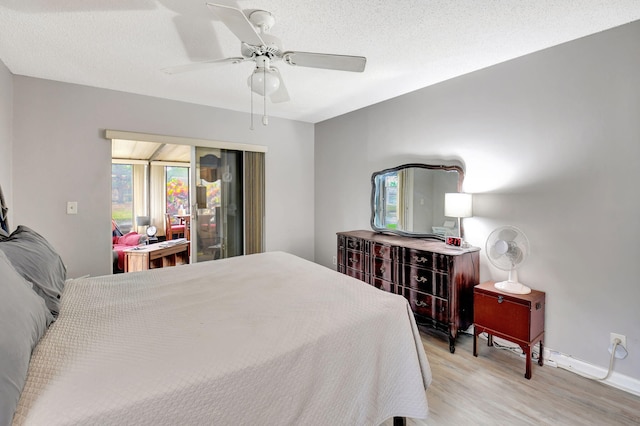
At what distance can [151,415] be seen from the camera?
2.83 ft

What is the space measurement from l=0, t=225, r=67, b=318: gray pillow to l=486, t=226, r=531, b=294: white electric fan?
9.08 feet

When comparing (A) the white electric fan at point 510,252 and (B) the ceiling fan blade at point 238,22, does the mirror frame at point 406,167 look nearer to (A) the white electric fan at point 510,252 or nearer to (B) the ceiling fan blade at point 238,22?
(A) the white electric fan at point 510,252

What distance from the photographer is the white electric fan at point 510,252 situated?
7.40ft

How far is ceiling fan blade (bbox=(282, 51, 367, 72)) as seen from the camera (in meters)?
1.72

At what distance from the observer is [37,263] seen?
1.42m

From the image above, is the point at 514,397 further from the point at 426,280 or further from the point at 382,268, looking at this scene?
the point at 382,268

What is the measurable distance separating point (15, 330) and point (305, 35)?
2.13 metres

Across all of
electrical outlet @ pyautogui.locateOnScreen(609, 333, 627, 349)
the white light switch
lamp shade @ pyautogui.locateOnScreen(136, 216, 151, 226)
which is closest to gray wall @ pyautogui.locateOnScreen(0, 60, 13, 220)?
the white light switch

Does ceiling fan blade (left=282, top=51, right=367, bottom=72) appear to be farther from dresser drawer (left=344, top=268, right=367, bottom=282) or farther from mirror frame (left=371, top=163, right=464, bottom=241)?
dresser drawer (left=344, top=268, right=367, bottom=282)

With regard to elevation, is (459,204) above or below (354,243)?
above

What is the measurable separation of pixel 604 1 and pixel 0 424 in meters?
3.10

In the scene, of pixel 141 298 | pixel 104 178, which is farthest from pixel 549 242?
pixel 104 178

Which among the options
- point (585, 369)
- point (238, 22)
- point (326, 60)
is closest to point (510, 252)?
point (585, 369)

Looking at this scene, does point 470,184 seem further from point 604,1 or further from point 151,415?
point 151,415
